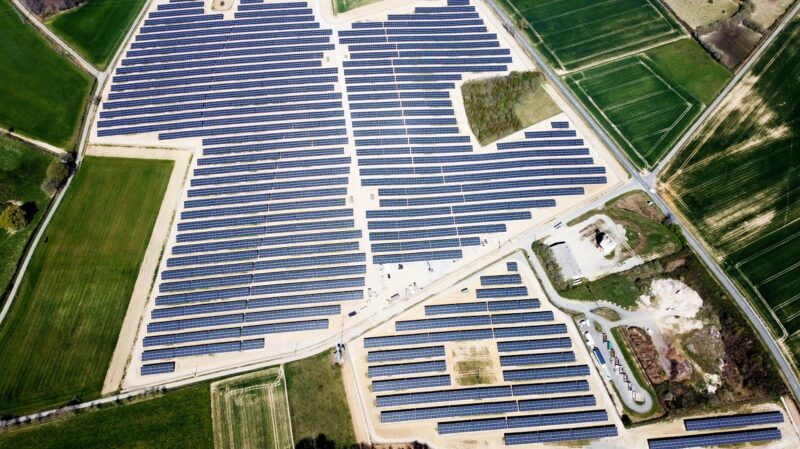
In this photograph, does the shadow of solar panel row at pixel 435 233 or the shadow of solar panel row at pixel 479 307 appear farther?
Answer: the shadow of solar panel row at pixel 435 233

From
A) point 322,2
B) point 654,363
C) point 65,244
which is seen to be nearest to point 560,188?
point 654,363

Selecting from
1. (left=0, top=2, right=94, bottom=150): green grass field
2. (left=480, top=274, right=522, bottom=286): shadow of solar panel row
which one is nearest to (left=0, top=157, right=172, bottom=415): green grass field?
(left=0, top=2, right=94, bottom=150): green grass field

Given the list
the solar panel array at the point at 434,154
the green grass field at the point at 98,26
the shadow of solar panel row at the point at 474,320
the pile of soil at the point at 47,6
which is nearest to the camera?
the shadow of solar panel row at the point at 474,320

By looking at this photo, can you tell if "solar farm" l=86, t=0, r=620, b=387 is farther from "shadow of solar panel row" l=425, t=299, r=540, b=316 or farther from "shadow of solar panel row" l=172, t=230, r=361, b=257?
"shadow of solar panel row" l=425, t=299, r=540, b=316

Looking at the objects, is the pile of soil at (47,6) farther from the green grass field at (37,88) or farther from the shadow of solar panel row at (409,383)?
the shadow of solar panel row at (409,383)

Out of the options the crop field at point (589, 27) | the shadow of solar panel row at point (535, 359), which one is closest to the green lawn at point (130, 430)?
the shadow of solar panel row at point (535, 359)

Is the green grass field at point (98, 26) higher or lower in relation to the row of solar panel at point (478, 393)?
higher

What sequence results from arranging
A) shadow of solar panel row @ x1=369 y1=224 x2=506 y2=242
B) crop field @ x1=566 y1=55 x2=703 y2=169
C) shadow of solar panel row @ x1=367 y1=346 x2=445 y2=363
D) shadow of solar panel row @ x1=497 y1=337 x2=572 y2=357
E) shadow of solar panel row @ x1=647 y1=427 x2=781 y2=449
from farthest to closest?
crop field @ x1=566 y1=55 x2=703 y2=169 < shadow of solar panel row @ x1=369 y1=224 x2=506 y2=242 < shadow of solar panel row @ x1=497 y1=337 x2=572 y2=357 < shadow of solar panel row @ x1=367 y1=346 x2=445 y2=363 < shadow of solar panel row @ x1=647 y1=427 x2=781 y2=449

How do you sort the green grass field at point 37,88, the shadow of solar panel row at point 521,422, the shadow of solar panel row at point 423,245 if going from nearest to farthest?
the shadow of solar panel row at point 521,422
the shadow of solar panel row at point 423,245
the green grass field at point 37,88
